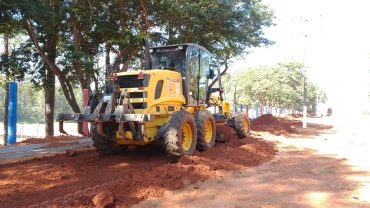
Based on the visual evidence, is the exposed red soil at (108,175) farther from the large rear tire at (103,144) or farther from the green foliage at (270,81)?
the green foliage at (270,81)

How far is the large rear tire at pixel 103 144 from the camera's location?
7.70 metres

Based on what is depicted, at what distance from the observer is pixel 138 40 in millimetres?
13070

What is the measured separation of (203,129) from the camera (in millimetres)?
8242

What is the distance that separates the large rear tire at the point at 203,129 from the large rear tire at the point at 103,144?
2049 millimetres

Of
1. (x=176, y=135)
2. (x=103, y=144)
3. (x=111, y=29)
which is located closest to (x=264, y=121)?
(x=111, y=29)

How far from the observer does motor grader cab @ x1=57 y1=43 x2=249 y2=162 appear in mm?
6773

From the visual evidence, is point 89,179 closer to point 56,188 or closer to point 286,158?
point 56,188

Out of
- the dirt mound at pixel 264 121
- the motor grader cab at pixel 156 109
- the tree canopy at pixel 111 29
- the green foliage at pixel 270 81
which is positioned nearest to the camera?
the motor grader cab at pixel 156 109

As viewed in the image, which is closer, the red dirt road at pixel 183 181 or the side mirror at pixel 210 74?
the red dirt road at pixel 183 181

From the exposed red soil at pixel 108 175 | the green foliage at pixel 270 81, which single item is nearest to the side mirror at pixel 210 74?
the exposed red soil at pixel 108 175

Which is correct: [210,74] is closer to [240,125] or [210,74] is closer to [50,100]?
[240,125]

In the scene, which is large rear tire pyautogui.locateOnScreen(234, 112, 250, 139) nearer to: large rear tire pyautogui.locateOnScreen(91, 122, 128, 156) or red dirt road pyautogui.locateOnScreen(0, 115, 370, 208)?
red dirt road pyautogui.locateOnScreen(0, 115, 370, 208)

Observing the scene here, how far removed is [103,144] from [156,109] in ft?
5.25

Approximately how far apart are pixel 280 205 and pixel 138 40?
986cm
